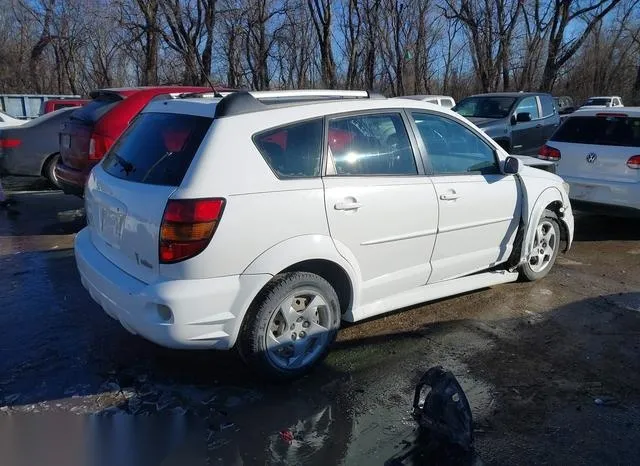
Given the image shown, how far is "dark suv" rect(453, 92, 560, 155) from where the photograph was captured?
39.8 feet

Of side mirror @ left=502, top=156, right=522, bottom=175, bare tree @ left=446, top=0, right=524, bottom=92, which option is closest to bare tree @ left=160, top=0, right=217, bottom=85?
bare tree @ left=446, top=0, right=524, bottom=92

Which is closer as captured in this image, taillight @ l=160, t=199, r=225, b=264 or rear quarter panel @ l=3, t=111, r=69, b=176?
taillight @ l=160, t=199, r=225, b=264

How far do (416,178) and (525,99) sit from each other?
9811 mm

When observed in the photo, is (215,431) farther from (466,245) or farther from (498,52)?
(498,52)

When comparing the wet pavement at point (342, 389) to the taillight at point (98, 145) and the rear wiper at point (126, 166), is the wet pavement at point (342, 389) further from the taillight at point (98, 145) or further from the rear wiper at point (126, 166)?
the taillight at point (98, 145)

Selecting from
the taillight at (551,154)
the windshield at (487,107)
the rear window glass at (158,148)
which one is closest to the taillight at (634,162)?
the taillight at (551,154)

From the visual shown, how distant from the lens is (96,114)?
7.21 meters

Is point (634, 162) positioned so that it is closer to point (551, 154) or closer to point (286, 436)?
point (551, 154)

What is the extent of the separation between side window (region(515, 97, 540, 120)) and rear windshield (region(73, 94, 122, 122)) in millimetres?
8543

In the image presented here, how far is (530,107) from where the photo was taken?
42.4 ft

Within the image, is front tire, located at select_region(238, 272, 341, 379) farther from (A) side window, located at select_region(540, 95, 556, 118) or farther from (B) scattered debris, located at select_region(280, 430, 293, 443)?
(A) side window, located at select_region(540, 95, 556, 118)

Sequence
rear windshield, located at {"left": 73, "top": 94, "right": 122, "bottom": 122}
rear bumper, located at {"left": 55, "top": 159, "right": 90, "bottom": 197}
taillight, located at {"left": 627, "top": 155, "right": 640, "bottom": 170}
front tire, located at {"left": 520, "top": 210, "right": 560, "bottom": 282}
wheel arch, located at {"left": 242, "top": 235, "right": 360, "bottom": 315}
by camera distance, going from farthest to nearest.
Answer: rear windshield, located at {"left": 73, "top": 94, "right": 122, "bottom": 122}
rear bumper, located at {"left": 55, "top": 159, "right": 90, "bottom": 197}
taillight, located at {"left": 627, "top": 155, "right": 640, "bottom": 170}
front tire, located at {"left": 520, "top": 210, "right": 560, "bottom": 282}
wheel arch, located at {"left": 242, "top": 235, "right": 360, "bottom": 315}

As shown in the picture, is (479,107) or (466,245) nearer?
(466,245)

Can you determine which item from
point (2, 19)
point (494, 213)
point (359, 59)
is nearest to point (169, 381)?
point (494, 213)
